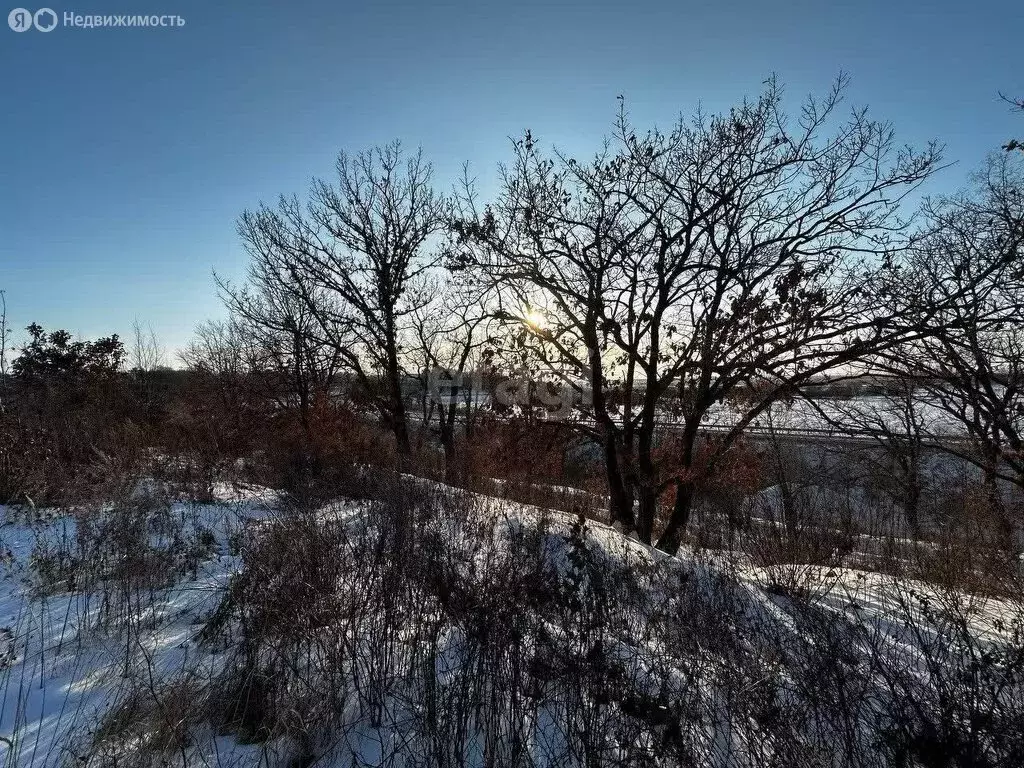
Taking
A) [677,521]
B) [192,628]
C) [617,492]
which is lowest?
[677,521]

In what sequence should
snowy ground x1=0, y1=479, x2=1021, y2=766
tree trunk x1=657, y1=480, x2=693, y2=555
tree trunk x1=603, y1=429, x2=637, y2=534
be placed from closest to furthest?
snowy ground x1=0, y1=479, x2=1021, y2=766, tree trunk x1=657, y1=480, x2=693, y2=555, tree trunk x1=603, y1=429, x2=637, y2=534

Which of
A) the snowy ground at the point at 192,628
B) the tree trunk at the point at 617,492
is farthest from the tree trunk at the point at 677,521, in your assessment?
the snowy ground at the point at 192,628

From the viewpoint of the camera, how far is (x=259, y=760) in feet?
7.39

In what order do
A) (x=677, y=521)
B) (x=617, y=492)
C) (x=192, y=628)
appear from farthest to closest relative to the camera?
(x=617, y=492) < (x=677, y=521) < (x=192, y=628)

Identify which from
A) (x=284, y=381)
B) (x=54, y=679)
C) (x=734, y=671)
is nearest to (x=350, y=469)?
(x=284, y=381)

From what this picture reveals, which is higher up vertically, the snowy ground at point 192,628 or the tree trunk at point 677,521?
the snowy ground at point 192,628

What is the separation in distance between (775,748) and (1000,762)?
85 centimetres

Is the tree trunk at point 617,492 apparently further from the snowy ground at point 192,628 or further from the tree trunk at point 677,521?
the snowy ground at point 192,628

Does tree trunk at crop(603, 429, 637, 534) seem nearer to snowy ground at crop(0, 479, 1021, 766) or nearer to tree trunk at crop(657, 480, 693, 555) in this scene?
tree trunk at crop(657, 480, 693, 555)

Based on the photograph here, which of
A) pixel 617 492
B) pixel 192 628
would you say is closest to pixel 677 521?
pixel 617 492

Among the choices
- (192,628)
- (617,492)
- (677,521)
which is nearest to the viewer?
(192,628)

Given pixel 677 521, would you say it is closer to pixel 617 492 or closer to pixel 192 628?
pixel 617 492

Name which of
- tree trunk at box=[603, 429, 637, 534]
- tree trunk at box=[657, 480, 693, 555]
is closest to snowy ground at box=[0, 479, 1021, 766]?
tree trunk at box=[657, 480, 693, 555]

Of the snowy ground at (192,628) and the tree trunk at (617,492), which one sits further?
the tree trunk at (617,492)
